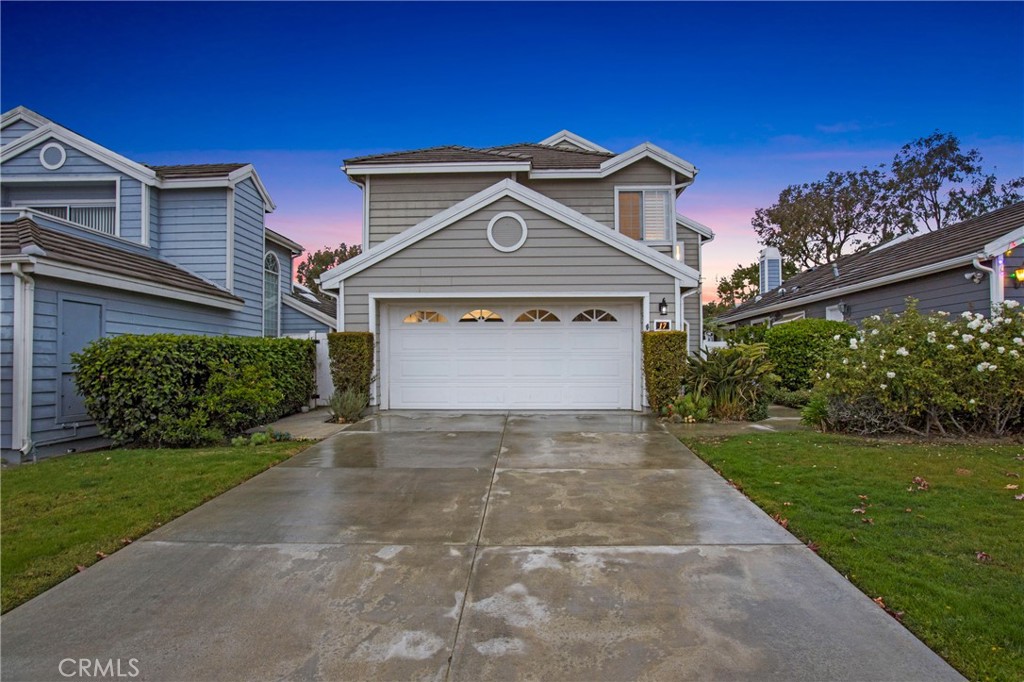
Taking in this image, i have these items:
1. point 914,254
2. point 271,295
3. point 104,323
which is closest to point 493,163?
point 271,295

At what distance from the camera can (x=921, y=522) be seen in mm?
3850

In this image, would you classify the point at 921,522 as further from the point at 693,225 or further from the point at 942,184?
the point at 942,184

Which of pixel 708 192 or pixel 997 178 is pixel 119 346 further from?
pixel 997 178

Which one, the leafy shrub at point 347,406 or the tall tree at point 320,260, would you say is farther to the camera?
the tall tree at point 320,260

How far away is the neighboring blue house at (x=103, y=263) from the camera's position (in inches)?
269

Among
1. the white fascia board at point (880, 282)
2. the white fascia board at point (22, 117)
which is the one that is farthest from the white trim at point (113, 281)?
the white fascia board at point (880, 282)

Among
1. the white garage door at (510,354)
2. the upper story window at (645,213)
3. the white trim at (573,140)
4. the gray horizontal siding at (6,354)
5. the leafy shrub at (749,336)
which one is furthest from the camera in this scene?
the white trim at (573,140)

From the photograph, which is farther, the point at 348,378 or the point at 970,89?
the point at 970,89

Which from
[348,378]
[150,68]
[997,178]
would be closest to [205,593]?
[348,378]

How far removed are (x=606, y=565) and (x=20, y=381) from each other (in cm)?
785

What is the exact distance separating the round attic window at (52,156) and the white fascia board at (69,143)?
0.19 meters

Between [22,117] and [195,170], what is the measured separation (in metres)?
3.49

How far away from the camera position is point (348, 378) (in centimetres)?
969

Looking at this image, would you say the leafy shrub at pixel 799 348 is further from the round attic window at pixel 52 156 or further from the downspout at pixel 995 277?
the round attic window at pixel 52 156
